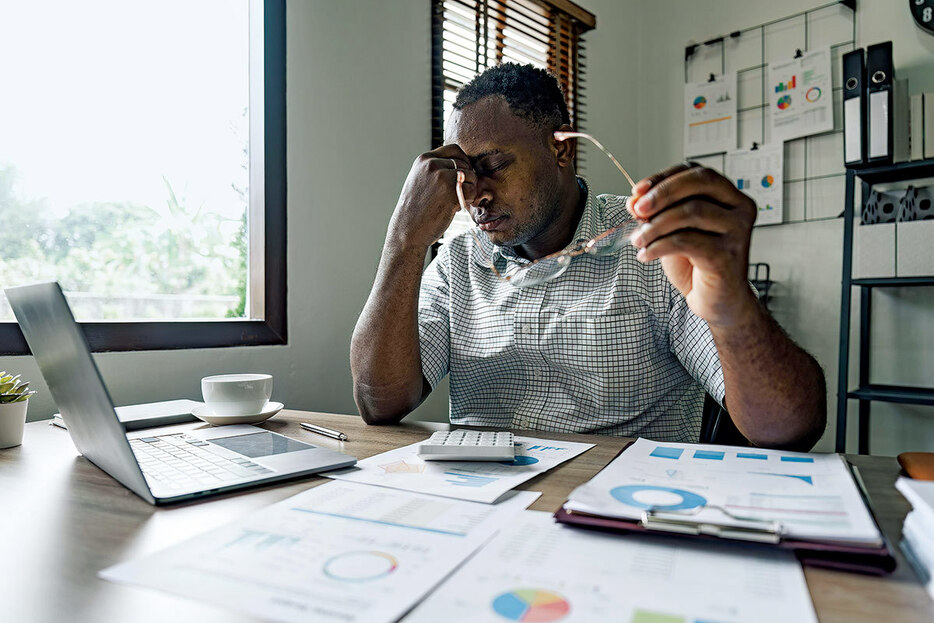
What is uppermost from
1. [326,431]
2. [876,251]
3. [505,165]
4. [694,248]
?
[505,165]

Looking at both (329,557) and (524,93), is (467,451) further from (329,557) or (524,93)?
(524,93)

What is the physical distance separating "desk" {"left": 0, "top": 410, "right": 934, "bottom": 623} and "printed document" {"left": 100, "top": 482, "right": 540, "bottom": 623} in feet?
0.07

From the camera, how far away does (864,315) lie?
231 cm

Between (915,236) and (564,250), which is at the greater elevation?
(915,236)

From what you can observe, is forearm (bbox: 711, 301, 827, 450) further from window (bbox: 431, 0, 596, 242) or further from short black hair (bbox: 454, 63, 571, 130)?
window (bbox: 431, 0, 596, 242)

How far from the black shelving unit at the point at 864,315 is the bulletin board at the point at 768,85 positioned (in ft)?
0.67

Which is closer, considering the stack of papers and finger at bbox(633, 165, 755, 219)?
the stack of papers

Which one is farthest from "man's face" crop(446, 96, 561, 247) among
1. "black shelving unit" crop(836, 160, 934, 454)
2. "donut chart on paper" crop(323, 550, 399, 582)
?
"black shelving unit" crop(836, 160, 934, 454)

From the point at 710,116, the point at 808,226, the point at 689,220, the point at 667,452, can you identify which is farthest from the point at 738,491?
the point at 710,116

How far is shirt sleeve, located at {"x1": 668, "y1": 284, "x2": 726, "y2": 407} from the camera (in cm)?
105

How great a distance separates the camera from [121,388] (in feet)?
4.07

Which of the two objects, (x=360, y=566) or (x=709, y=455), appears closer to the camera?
(x=360, y=566)

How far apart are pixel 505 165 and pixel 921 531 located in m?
0.97

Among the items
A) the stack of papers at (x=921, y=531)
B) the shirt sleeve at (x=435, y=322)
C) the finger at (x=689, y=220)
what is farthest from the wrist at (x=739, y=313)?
the shirt sleeve at (x=435, y=322)
